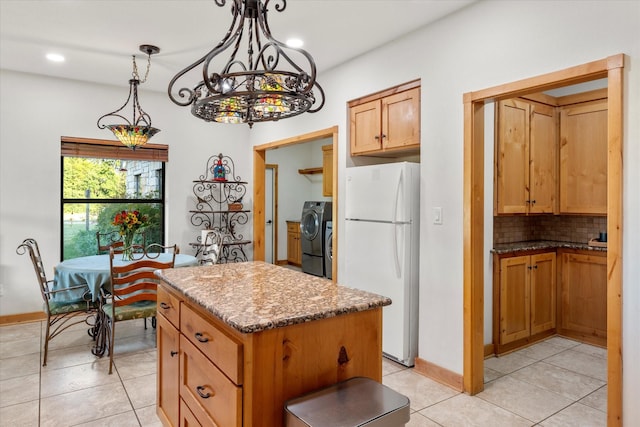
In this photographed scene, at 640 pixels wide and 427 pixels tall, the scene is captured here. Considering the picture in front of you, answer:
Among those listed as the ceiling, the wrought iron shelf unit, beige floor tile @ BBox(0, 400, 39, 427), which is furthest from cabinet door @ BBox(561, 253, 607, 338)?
beige floor tile @ BBox(0, 400, 39, 427)

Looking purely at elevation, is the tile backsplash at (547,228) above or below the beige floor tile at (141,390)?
above

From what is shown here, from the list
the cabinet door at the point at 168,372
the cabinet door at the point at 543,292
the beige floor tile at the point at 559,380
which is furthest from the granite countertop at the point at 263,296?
the cabinet door at the point at 543,292

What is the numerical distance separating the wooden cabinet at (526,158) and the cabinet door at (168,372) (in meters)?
2.81

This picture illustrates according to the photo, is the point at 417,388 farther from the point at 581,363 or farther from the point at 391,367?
the point at 581,363

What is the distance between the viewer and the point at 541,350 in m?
3.64

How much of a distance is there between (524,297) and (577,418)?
4.36 feet

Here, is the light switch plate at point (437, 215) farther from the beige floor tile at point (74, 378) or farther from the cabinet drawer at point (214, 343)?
the beige floor tile at point (74, 378)

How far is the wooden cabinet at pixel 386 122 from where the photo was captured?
3.22 metres

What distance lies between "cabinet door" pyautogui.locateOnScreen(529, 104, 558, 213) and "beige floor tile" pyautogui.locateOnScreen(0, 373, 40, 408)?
4.21 m

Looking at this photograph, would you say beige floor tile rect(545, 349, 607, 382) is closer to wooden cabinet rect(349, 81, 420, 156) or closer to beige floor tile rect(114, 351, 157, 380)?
wooden cabinet rect(349, 81, 420, 156)

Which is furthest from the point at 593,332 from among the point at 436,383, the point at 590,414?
the point at 436,383

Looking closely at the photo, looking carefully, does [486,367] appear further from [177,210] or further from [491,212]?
[177,210]

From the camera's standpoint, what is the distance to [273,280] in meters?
2.04

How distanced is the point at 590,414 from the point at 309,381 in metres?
2.07
